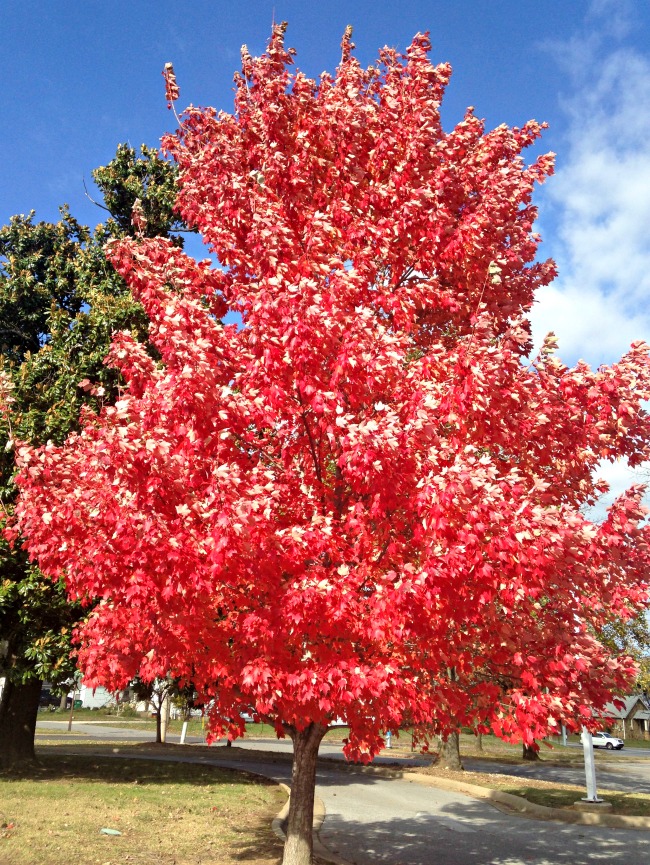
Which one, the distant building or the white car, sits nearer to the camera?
the white car

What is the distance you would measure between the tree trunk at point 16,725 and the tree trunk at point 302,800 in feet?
43.5

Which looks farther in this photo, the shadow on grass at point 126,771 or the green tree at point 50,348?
the shadow on grass at point 126,771

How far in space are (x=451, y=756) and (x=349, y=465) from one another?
23995 mm

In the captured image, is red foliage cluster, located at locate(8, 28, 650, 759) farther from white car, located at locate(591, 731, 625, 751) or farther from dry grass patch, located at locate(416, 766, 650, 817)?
white car, located at locate(591, 731, 625, 751)

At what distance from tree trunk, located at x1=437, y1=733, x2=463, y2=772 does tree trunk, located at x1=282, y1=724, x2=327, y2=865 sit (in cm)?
1853

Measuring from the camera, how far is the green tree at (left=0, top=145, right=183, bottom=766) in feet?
53.6

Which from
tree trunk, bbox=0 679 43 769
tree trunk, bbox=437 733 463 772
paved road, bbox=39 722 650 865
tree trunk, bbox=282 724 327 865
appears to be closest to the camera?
tree trunk, bbox=282 724 327 865

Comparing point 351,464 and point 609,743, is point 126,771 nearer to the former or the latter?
point 351,464

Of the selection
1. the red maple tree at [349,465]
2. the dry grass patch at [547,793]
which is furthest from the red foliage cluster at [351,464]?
the dry grass patch at [547,793]

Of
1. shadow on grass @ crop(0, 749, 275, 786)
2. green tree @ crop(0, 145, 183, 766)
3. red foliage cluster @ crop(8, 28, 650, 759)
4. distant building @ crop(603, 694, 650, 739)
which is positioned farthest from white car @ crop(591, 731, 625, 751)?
red foliage cluster @ crop(8, 28, 650, 759)

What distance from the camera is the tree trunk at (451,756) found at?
25750mm

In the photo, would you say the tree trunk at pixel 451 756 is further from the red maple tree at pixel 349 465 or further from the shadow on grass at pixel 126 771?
the red maple tree at pixel 349 465

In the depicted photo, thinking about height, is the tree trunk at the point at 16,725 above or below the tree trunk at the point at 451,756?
above

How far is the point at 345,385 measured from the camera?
273 inches
